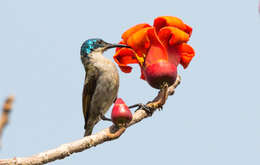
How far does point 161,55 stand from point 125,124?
891 millimetres

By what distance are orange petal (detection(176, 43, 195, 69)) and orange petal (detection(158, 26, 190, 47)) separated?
9cm

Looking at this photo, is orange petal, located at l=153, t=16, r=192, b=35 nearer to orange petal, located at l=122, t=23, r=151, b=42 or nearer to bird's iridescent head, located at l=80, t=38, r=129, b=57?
orange petal, located at l=122, t=23, r=151, b=42

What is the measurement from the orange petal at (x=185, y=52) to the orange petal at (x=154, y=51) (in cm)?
20

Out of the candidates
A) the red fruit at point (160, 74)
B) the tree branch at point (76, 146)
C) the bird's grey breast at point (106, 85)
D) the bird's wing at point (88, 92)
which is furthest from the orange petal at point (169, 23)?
the bird's wing at point (88, 92)

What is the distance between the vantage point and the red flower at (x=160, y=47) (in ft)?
10.5

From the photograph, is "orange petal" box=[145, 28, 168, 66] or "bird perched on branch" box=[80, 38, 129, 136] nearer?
"orange petal" box=[145, 28, 168, 66]

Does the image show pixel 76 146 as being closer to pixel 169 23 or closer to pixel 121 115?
pixel 121 115

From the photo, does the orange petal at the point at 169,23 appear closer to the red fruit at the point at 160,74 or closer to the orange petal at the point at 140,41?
the orange petal at the point at 140,41

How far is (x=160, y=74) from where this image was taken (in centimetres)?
314

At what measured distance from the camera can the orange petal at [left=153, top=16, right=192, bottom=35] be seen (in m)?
3.37

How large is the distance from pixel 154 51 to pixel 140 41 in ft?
0.53

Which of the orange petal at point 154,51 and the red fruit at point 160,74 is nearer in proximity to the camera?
the red fruit at point 160,74

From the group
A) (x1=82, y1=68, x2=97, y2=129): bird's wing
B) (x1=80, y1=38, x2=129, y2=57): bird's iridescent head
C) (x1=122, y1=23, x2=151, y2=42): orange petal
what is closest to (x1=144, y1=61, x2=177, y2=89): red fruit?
(x1=122, y1=23, x2=151, y2=42): orange petal

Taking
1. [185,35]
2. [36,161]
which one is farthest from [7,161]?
[185,35]
